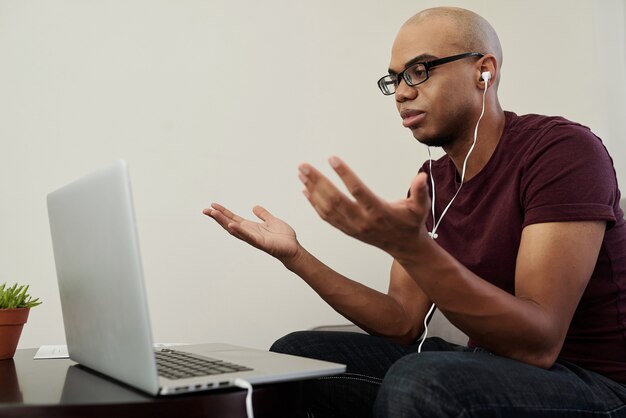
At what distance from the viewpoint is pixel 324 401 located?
5.04ft

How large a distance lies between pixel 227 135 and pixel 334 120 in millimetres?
368

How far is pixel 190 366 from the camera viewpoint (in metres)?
1.07

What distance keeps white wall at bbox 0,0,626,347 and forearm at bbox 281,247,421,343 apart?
2.55ft

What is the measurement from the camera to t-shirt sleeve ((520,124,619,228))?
1.28m

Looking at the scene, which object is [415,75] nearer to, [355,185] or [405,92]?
[405,92]

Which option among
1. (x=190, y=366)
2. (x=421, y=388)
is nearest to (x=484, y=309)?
(x=421, y=388)

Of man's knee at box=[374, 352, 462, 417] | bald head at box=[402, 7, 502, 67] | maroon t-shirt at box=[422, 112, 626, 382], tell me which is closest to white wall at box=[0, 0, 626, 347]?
bald head at box=[402, 7, 502, 67]

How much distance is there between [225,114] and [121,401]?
161 centimetres

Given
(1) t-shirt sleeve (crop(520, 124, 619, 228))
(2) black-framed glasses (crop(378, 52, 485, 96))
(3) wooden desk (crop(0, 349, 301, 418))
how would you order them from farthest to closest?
1. (2) black-framed glasses (crop(378, 52, 485, 96))
2. (1) t-shirt sleeve (crop(520, 124, 619, 228))
3. (3) wooden desk (crop(0, 349, 301, 418))

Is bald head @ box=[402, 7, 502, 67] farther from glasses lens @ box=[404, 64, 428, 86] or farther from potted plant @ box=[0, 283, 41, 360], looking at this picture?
potted plant @ box=[0, 283, 41, 360]

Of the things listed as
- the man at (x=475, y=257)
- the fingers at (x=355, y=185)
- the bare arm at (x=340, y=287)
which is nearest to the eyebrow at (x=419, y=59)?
the man at (x=475, y=257)

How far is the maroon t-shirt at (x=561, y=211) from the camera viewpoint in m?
1.30

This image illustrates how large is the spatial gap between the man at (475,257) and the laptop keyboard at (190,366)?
245 mm

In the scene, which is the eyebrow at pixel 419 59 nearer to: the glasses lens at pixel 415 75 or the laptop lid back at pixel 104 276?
the glasses lens at pixel 415 75
